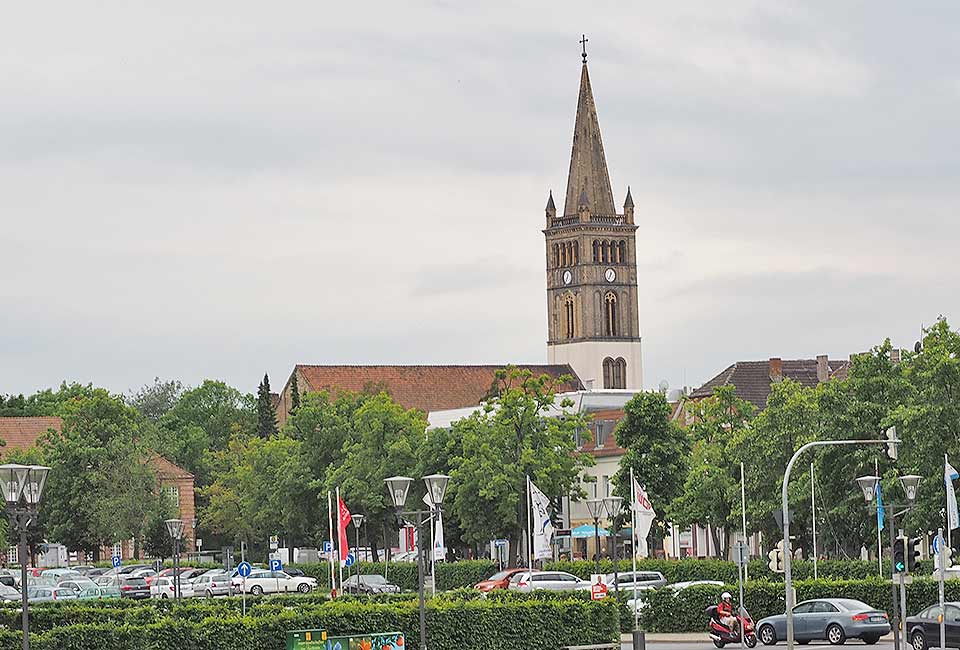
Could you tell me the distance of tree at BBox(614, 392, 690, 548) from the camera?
93.8 m

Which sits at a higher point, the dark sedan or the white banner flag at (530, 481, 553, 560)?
the white banner flag at (530, 481, 553, 560)

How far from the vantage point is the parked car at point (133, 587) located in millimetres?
81375

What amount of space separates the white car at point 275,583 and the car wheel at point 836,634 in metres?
40.6

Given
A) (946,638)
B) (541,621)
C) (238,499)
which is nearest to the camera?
(541,621)

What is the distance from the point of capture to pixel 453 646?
4150 centimetres

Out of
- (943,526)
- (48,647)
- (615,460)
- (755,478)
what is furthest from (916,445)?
(615,460)

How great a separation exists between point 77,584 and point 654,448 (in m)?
28.0

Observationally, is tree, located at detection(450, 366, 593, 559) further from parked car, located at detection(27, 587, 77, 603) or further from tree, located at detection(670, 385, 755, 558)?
parked car, located at detection(27, 587, 77, 603)

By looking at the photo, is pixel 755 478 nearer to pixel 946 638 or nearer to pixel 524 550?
pixel 524 550

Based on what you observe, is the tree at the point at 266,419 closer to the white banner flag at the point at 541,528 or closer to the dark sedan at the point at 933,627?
the white banner flag at the point at 541,528

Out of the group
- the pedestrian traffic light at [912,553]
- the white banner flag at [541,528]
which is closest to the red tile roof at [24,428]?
the white banner flag at [541,528]

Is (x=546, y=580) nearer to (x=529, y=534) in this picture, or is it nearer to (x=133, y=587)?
(x=529, y=534)

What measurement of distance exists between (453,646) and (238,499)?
86.5 m

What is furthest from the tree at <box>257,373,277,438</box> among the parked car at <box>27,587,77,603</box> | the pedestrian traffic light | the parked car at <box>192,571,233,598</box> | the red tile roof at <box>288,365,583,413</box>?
the pedestrian traffic light
